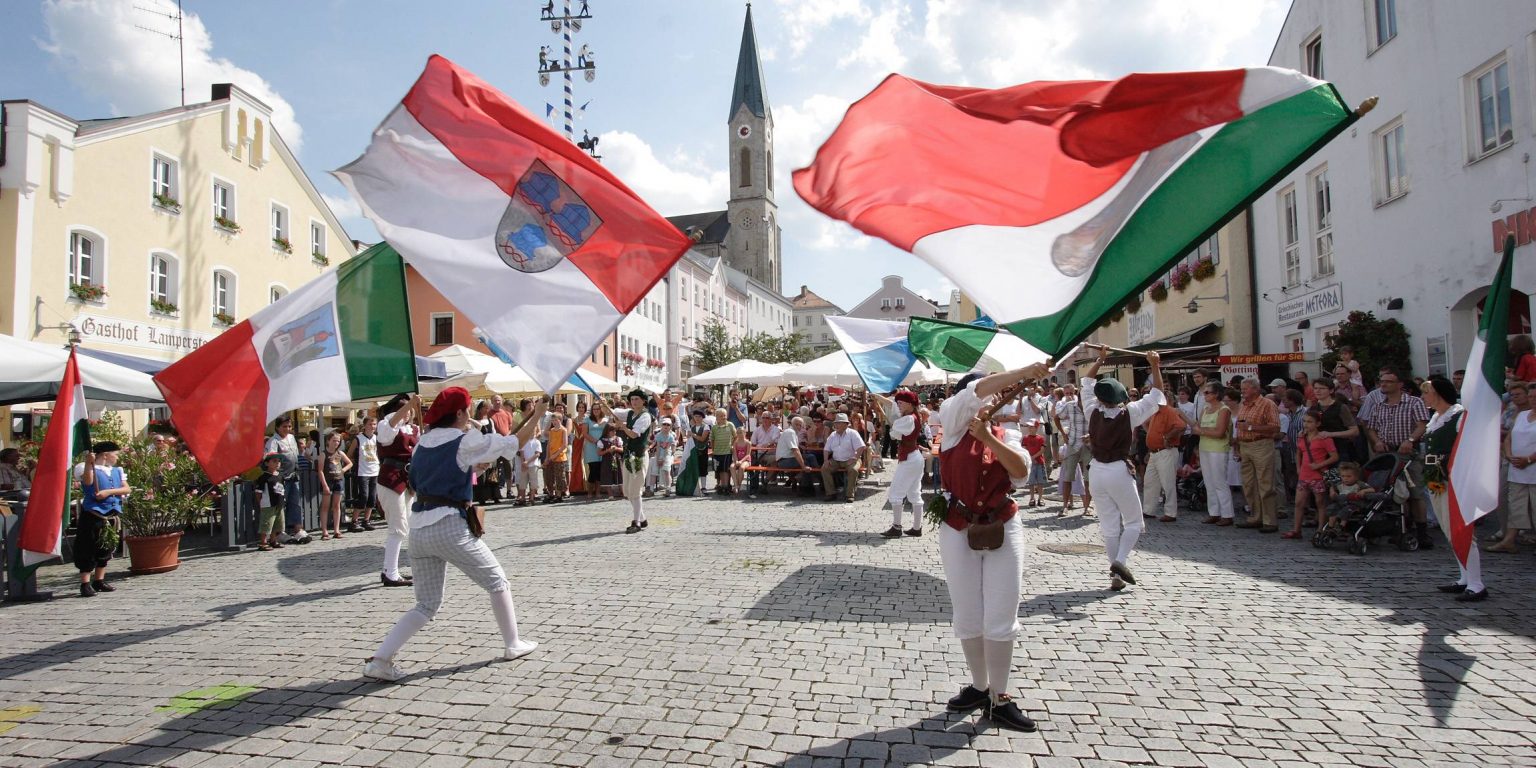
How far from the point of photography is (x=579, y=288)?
5602mm

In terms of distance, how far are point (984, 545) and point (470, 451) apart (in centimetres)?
319

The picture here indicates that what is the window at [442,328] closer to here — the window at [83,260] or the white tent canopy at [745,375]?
the window at [83,260]

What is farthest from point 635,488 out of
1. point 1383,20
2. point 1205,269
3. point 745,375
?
point 1205,269

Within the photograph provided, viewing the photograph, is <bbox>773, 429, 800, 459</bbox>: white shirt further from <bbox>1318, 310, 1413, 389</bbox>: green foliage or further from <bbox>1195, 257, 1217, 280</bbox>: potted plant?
<bbox>1195, 257, 1217, 280</bbox>: potted plant

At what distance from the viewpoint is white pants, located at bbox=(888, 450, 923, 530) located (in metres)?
10.5

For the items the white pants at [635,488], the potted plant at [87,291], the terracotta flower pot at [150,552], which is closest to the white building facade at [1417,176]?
the white pants at [635,488]

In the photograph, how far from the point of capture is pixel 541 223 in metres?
5.76

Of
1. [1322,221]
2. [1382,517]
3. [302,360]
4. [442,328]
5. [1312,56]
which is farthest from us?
[442,328]

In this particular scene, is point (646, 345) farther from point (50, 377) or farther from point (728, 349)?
point (50, 377)

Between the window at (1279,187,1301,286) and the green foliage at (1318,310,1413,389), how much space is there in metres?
3.94

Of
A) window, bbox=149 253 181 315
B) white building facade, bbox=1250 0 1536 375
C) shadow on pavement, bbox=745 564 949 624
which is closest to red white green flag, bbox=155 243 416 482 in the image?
shadow on pavement, bbox=745 564 949 624

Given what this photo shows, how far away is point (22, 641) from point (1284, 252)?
68.1ft

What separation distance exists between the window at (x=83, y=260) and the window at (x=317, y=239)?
8372 millimetres

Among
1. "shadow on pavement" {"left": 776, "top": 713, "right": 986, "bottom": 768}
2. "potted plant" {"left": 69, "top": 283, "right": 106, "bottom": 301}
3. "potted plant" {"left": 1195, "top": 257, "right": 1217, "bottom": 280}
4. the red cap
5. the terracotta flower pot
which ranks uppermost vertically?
"potted plant" {"left": 1195, "top": 257, "right": 1217, "bottom": 280}
